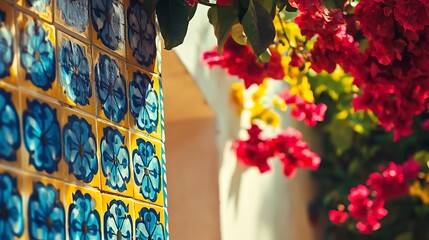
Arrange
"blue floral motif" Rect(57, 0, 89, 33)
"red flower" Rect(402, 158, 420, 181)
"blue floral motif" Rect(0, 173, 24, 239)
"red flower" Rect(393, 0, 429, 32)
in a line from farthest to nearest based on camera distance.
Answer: "red flower" Rect(402, 158, 420, 181)
"red flower" Rect(393, 0, 429, 32)
"blue floral motif" Rect(57, 0, 89, 33)
"blue floral motif" Rect(0, 173, 24, 239)

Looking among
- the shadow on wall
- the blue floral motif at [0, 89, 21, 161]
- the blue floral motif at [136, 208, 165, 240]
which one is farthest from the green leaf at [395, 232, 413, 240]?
the blue floral motif at [0, 89, 21, 161]

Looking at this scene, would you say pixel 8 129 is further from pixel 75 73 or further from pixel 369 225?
pixel 369 225

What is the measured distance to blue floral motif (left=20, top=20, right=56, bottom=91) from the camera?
120 cm

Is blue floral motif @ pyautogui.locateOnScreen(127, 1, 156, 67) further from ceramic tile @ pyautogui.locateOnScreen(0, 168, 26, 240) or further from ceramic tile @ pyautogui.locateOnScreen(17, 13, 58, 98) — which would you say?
ceramic tile @ pyautogui.locateOnScreen(0, 168, 26, 240)

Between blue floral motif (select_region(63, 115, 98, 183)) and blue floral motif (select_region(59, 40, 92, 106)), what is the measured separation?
3cm

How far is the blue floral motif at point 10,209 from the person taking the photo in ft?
3.66

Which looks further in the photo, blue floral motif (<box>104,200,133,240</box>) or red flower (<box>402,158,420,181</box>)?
red flower (<box>402,158,420,181</box>)

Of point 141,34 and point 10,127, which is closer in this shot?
point 10,127

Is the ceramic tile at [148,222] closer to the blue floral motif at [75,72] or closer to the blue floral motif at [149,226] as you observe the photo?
the blue floral motif at [149,226]

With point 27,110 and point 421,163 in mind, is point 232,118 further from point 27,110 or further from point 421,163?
point 27,110

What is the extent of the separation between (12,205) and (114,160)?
286mm

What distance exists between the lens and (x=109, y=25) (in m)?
1.46

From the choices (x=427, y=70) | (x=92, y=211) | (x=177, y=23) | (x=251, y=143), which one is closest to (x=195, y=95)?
(x=251, y=143)

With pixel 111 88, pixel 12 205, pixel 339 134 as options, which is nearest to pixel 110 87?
pixel 111 88
